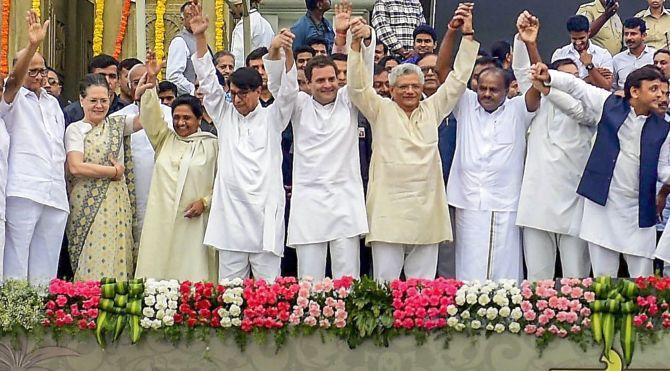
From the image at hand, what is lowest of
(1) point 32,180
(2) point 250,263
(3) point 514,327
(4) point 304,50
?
(3) point 514,327

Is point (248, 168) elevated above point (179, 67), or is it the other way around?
point (179, 67)

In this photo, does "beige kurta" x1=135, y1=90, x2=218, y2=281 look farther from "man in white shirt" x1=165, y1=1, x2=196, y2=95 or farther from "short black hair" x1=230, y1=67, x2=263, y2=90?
"man in white shirt" x1=165, y1=1, x2=196, y2=95

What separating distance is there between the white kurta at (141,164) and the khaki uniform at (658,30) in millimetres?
4878

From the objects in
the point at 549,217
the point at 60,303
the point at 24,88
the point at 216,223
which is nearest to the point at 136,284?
the point at 60,303

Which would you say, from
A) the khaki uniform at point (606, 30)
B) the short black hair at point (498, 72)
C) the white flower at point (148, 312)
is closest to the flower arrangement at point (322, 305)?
the white flower at point (148, 312)

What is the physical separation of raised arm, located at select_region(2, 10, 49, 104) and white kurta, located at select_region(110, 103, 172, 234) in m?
0.90

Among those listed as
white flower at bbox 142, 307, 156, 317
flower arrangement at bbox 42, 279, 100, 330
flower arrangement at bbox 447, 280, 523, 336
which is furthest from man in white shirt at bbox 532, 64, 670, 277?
flower arrangement at bbox 42, 279, 100, 330

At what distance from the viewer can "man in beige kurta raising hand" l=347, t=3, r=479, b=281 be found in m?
7.14

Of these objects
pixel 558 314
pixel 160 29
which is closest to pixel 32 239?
pixel 558 314

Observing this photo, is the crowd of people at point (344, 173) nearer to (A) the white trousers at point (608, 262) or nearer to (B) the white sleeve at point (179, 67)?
(A) the white trousers at point (608, 262)

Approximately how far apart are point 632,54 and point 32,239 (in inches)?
215

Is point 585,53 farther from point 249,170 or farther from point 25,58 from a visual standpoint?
point 25,58

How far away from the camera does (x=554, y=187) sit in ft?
24.1

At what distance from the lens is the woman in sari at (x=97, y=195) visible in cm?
745
